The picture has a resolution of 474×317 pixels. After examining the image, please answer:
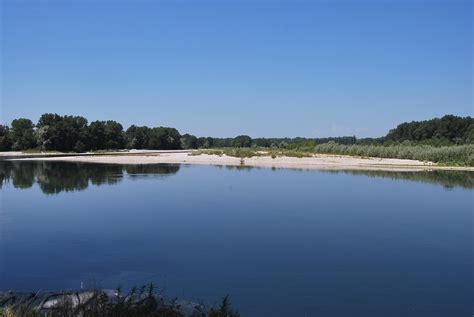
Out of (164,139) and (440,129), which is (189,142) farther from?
(440,129)

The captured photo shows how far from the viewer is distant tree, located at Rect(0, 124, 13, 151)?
81.6 metres

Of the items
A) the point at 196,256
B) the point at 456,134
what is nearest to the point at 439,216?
the point at 196,256

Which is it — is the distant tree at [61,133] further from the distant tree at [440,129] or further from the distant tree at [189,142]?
the distant tree at [440,129]

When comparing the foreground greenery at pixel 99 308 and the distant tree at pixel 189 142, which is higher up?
the distant tree at pixel 189 142

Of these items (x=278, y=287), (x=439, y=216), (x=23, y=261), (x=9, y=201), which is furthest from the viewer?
(x=9, y=201)

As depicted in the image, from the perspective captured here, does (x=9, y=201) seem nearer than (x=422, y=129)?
Yes

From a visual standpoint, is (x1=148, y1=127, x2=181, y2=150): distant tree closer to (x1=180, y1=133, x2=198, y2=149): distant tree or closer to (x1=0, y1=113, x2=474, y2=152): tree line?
(x1=0, y1=113, x2=474, y2=152): tree line

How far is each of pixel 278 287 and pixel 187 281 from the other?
5.85 feet

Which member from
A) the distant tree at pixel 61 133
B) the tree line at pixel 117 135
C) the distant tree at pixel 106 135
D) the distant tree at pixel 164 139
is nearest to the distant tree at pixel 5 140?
the tree line at pixel 117 135

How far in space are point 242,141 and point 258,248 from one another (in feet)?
362

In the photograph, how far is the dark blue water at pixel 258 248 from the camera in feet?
29.2

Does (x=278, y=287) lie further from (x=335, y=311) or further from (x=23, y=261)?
(x=23, y=261)

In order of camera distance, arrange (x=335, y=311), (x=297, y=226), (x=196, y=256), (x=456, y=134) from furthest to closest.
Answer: (x=456, y=134) → (x=297, y=226) → (x=196, y=256) → (x=335, y=311)

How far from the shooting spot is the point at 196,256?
1152cm
